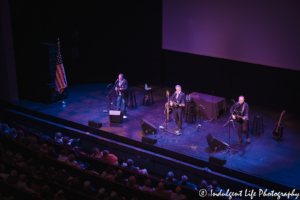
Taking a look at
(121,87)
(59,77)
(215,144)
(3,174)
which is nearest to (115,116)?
(121,87)

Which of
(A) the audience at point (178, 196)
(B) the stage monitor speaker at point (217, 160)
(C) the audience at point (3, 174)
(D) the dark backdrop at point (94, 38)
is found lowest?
(B) the stage monitor speaker at point (217, 160)

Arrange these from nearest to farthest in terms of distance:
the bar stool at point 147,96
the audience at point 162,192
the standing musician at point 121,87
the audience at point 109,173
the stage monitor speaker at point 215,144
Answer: the audience at point 162,192, the audience at point 109,173, the stage monitor speaker at point 215,144, the standing musician at point 121,87, the bar stool at point 147,96

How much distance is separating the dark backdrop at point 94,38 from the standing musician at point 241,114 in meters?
5.32

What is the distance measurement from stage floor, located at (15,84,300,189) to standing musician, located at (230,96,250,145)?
443mm

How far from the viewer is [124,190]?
22.9 feet

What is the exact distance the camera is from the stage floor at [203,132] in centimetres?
862

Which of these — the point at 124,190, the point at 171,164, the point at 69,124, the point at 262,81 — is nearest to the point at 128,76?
the point at 69,124

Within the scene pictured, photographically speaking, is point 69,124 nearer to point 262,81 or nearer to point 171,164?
point 171,164

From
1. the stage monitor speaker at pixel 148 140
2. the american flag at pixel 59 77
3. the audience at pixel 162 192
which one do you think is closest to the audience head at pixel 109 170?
the audience at pixel 162 192

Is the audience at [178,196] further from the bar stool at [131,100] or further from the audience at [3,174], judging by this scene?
the bar stool at [131,100]

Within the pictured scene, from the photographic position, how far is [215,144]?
30.3 feet

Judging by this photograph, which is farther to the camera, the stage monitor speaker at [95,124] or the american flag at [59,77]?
the american flag at [59,77]

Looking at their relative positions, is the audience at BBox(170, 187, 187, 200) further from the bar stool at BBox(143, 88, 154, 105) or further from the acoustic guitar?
the bar stool at BBox(143, 88, 154, 105)

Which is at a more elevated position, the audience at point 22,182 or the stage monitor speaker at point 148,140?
the audience at point 22,182
